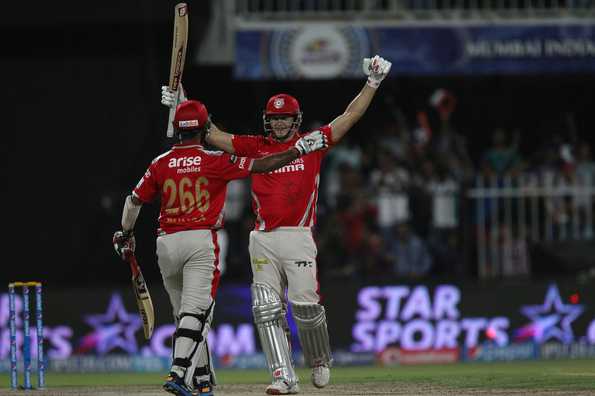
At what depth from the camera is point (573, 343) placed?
15.8m

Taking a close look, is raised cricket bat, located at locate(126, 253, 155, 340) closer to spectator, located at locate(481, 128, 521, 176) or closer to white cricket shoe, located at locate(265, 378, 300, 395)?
white cricket shoe, located at locate(265, 378, 300, 395)

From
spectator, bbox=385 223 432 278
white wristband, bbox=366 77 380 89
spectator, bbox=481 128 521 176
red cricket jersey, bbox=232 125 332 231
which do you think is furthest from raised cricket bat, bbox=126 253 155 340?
spectator, bbox=481 128 521 176

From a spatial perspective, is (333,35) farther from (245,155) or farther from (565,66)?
Result: (245,155)

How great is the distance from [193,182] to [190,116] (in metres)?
0.44

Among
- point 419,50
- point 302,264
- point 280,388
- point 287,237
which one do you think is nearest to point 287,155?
point 287,237

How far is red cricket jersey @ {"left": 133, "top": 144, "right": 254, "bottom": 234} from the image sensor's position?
9.30 m

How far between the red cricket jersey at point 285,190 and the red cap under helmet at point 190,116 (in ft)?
2.17

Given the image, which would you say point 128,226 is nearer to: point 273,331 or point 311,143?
point 273,331

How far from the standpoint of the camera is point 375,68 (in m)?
10.0

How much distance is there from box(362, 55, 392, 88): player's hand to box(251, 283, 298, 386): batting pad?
1.64 meters

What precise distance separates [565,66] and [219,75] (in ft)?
14.9

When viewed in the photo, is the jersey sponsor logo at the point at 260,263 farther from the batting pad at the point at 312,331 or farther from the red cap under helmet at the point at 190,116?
the red cap under helmet at the point at 190,116

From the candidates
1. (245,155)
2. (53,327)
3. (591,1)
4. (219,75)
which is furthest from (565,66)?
(245,155)

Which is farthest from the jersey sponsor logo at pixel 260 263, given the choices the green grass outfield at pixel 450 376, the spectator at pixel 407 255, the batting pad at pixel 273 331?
the spectator at pixel 407 255
